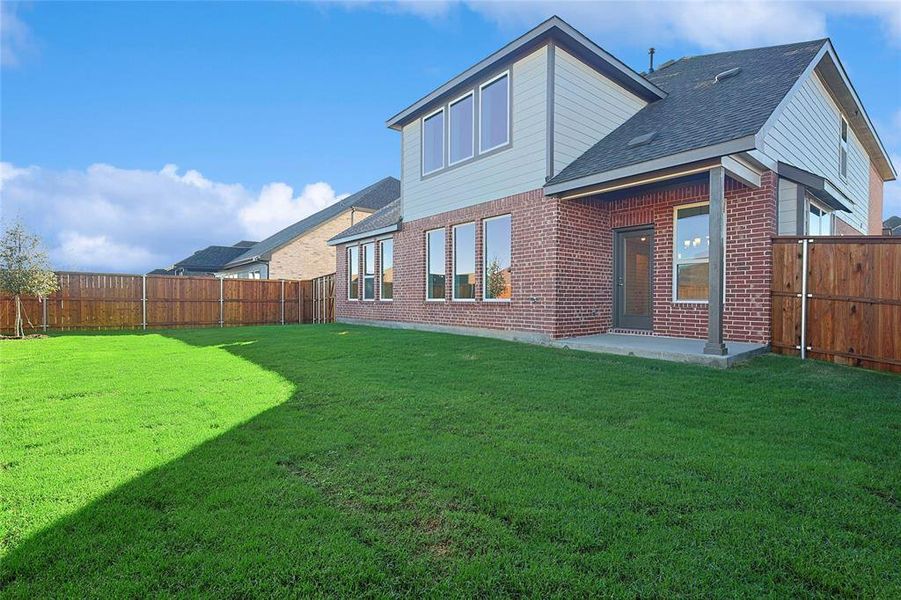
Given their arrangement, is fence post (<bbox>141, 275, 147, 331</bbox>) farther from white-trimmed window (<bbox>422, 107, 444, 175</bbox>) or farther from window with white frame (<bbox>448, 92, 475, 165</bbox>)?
window with white frame (<bbox>448, 92, 475, 165</bbox>)

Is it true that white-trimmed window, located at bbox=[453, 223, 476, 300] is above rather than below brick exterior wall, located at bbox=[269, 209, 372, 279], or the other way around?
below

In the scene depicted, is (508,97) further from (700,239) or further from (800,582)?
(800,582)

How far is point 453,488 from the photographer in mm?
2607

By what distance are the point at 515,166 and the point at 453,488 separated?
25.7ft

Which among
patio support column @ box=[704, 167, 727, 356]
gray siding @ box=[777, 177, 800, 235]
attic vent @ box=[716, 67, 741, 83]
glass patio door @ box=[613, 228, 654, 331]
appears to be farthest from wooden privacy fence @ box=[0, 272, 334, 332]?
gray siding @ box=[777, 177, 800, 235]

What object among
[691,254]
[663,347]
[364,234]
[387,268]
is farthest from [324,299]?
[663,347]

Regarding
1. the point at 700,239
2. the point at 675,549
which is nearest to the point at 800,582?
the point at 675,549

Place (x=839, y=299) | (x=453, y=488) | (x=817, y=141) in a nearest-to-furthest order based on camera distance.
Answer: (x=453, y=488), (x=839, y=299), (x=817, y=141)

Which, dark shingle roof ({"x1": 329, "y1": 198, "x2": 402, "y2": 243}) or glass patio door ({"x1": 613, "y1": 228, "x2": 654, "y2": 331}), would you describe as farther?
dark shingle roof ({"x1": 329, "y1": 198, "x2": 402, "y2": 243})

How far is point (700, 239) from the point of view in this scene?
26.9 feet

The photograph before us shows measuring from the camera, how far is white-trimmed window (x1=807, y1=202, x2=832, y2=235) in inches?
345

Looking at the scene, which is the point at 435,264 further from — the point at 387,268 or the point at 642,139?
the point at 642,139

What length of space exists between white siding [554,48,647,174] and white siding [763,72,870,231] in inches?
120

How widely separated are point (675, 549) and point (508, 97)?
9.09m
